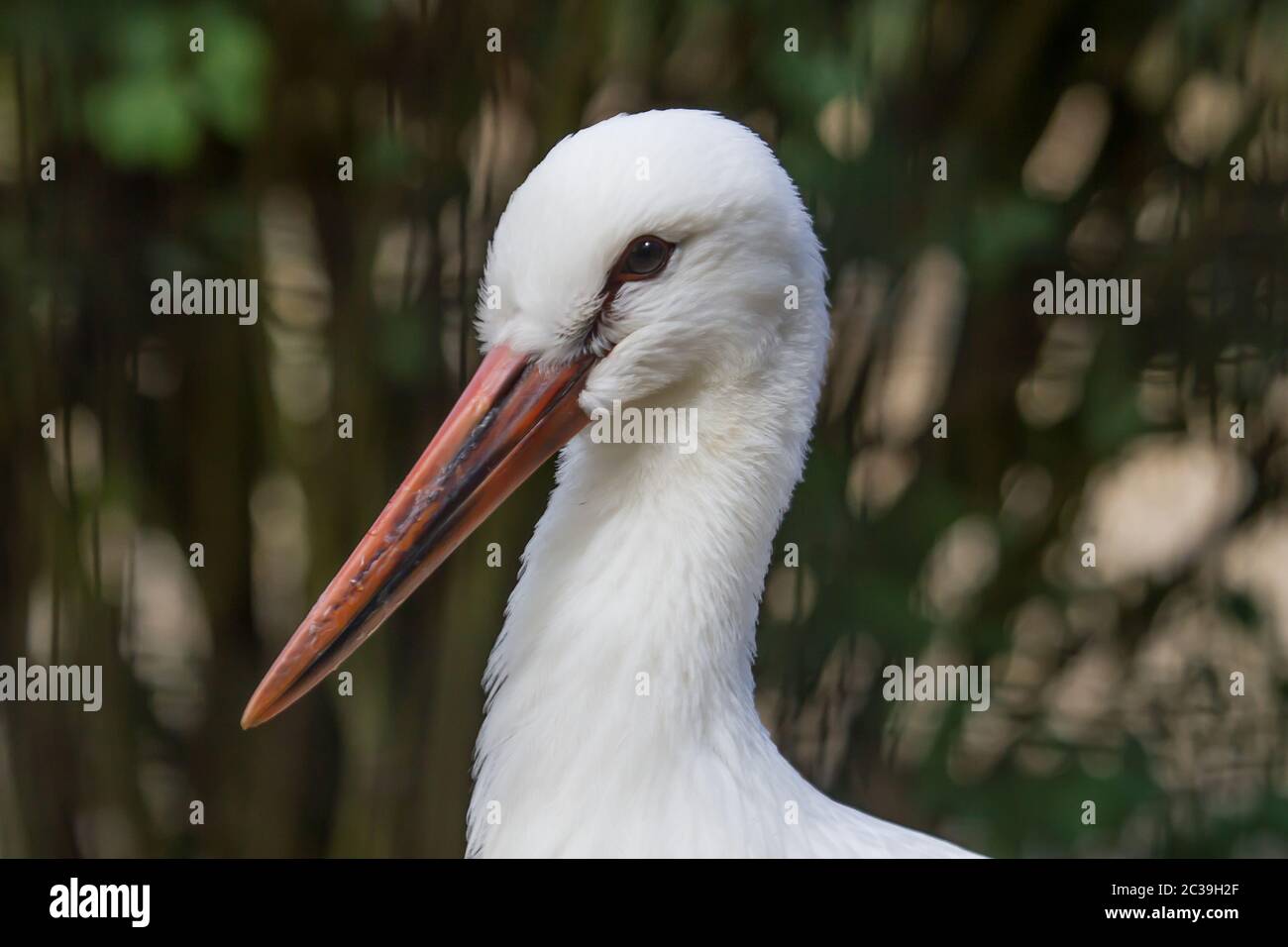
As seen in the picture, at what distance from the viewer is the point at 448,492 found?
3.22ft

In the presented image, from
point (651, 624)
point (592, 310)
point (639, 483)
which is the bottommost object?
point (651, 624)

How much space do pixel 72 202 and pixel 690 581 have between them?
1.10 m

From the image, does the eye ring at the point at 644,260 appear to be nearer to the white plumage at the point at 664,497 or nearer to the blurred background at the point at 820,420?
the white plumage at the point at 664,497

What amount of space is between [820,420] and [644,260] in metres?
0.86

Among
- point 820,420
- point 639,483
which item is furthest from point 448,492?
point 820,420

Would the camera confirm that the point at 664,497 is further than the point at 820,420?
No

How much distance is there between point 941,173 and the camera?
5.62ft

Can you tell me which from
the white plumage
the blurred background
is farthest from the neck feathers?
the blurred background

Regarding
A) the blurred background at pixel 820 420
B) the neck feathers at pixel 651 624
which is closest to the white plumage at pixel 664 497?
the neck feathers at pixel 651 624

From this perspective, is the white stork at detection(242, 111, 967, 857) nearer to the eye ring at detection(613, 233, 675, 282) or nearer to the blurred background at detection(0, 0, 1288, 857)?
the eye ring at detection(613, 233, 675, 282)

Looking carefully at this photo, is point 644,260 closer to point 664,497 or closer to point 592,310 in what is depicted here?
point 592,310

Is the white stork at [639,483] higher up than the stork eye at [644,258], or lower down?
lower down

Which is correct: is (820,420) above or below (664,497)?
above

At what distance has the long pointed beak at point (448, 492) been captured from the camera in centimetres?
96
